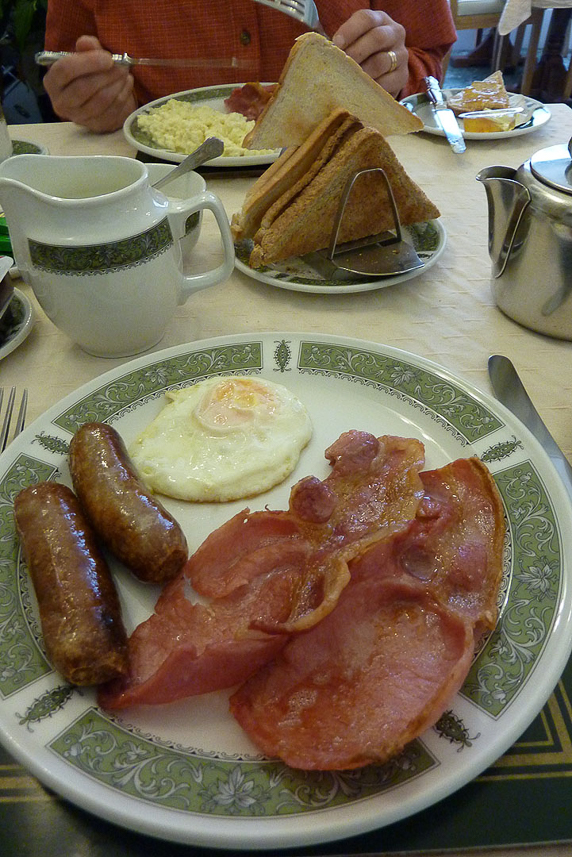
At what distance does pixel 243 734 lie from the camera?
93 centimetres

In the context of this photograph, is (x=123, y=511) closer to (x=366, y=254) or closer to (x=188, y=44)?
(x=366, y=254)

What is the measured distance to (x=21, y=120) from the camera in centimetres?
574

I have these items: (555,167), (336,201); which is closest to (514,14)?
(336,201)

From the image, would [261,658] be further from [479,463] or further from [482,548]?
[479,463]

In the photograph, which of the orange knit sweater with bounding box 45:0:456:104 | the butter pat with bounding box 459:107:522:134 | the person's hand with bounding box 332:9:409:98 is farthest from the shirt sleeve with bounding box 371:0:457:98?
the butter pat with bounding box 459:107:522:134

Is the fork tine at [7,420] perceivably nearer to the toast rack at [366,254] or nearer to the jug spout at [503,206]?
the toast rack at [366,254]

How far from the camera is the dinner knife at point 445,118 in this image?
2.65 m

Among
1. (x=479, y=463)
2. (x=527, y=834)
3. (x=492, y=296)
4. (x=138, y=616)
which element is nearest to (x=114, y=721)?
(x=138, y=616)

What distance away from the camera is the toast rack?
74.7 inches

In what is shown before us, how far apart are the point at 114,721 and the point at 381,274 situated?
1.47 m

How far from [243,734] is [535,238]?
1.37 m

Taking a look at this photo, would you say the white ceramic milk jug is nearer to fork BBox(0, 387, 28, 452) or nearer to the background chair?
fork BBox(0, 387, 28, 452)

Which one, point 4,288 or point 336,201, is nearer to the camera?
point 4,288

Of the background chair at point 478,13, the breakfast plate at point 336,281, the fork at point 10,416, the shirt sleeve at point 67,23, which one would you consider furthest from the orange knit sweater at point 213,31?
the background chair at point 478,13
